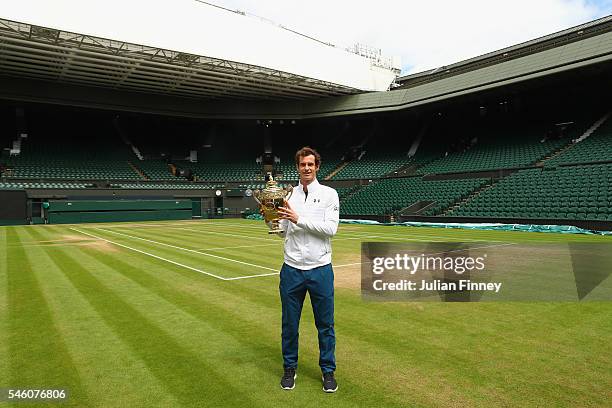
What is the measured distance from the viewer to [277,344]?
18.9 ft

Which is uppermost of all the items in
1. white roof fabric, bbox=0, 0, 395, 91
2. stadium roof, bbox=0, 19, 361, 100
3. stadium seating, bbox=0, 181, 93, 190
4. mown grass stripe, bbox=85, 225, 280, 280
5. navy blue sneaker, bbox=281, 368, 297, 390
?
white roof fabric, bbox=0, 0, 395, 91

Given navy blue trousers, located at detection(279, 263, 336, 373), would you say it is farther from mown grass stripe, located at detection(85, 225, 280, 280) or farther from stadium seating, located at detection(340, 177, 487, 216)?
stadium seating, located at detection(340, 177, 487, 216)

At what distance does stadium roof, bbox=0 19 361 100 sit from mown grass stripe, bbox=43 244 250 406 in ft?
92.5

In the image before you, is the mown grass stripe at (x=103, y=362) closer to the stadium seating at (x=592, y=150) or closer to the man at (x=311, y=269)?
the man at (x=311, y=269)

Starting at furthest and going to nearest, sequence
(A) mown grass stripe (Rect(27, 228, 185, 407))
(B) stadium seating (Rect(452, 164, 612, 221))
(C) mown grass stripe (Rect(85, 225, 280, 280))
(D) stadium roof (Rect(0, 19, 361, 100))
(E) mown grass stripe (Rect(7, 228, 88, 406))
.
Result: (D) stadium roof (Rect(0, 19, 361, 100)), (B) stadium seating (Rect(452, 164, 612, 221)), (C) mown grass stripe (Rect(85, 225, 280, 280)), (E) mown grass stripe (Rect(7, 228, 88, 406)), (A) mown grass stripe (Rect(27, 228, 185, 407))

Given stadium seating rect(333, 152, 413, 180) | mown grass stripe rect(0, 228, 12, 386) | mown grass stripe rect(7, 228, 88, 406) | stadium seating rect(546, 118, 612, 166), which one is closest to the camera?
mown grass stripe rect(7, 228, 88, 406)

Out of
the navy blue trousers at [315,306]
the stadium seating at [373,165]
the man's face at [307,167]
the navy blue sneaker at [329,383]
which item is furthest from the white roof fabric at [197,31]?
the navy blue sneaker at [329,383]

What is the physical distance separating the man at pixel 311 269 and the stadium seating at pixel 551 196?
23.8m

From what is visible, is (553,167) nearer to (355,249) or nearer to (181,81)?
(355,249)

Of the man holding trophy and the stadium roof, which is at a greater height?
the stadium roof

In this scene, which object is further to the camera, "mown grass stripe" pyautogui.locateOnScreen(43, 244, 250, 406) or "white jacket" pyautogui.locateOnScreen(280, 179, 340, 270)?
"white jacket" pyautogui.locateOnScreen(280, 179, 340, 270)

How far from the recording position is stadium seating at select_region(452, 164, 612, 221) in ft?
79.7

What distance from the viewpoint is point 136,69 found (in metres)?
38.2
